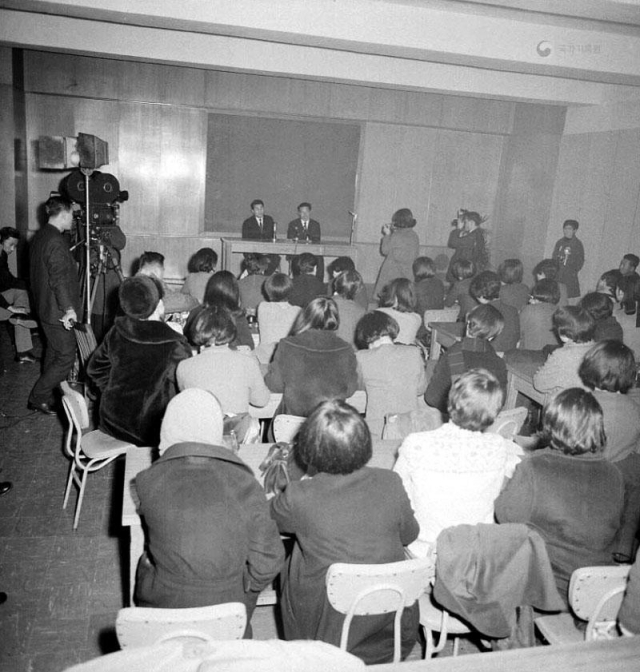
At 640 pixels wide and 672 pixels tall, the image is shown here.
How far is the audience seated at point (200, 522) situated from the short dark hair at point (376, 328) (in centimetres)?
162

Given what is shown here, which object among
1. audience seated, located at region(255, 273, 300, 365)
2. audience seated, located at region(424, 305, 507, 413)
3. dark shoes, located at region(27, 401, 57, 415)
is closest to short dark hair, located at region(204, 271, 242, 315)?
audience seated, located at region(255, 273, 300, 365)

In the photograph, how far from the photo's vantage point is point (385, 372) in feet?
11.5

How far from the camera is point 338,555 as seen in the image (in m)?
2.07

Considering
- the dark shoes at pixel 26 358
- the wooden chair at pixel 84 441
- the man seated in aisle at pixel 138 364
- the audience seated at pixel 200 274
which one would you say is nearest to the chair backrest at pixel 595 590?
the man seated in aisle at pixel 138 364

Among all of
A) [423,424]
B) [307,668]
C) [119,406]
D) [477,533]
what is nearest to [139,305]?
[119,406]

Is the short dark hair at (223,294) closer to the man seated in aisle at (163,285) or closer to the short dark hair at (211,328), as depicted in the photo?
the man seated in aisle at (163,285)

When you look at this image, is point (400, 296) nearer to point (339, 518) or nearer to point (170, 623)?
point (339, 518)

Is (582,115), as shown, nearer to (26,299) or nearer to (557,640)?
(26,299)

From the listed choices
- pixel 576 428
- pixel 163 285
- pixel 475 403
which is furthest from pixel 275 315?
pixel 576 428

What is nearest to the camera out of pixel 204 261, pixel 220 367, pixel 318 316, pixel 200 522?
pixel 200 522

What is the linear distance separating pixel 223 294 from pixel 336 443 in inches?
94.0

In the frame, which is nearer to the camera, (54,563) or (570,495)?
(570,495)

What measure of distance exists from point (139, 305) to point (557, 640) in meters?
2.59

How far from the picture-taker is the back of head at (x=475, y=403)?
2.38 meters
